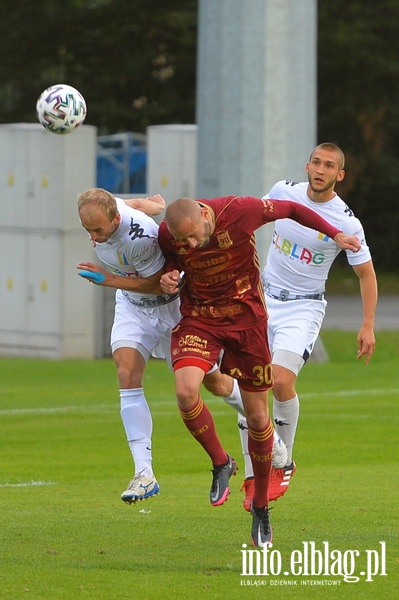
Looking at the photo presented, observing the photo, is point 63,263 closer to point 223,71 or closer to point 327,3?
point 223,71

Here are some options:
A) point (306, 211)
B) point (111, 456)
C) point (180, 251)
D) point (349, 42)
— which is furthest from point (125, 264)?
point (349, 42)

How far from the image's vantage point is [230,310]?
8711 mm

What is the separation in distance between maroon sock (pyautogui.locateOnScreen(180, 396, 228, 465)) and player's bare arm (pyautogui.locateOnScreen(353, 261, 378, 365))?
1.10m

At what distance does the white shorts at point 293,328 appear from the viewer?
10.3 metres

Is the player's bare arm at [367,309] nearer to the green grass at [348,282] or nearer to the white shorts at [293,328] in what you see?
the white shorts at [293,328]

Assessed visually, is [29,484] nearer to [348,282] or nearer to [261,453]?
[261,453]

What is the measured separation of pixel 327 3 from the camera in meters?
39.8

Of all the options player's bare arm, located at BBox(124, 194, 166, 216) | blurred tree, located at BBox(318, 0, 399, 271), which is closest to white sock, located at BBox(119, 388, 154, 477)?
player's bare arm, located at BBox(124, 194, 166, 216)

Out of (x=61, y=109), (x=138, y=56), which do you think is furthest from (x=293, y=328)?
(x=138, y=56)

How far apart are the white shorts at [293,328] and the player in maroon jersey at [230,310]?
1503 mm

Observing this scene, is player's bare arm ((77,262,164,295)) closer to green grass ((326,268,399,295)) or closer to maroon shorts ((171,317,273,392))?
maroon shorts ((171,317,273,392))

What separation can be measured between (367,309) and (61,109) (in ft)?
8.50

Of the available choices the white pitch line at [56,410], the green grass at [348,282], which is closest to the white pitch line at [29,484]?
the white pitch line at [56,410]

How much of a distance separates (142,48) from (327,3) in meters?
5.32
